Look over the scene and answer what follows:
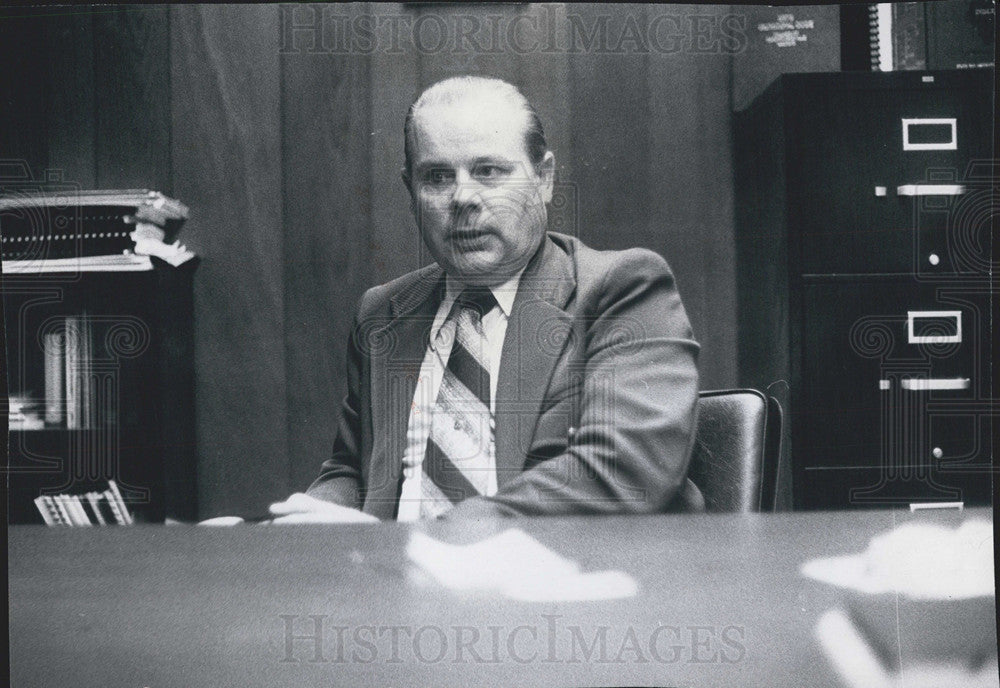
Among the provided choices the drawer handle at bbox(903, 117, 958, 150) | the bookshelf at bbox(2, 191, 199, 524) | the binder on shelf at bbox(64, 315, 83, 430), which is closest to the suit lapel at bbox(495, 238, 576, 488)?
→ the bookshelf at bbox(2, 191, 199, 524)

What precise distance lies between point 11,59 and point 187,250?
1.93 ft

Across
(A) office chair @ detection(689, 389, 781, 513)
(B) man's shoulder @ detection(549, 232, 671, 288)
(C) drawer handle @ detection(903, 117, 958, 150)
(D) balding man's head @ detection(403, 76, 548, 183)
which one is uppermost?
(D) balding man's head @ detection(403, 76, 548, 183)

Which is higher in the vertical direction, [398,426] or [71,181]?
[71,181]

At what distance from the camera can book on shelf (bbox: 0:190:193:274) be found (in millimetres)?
2080

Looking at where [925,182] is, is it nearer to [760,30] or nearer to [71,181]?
[760,30]

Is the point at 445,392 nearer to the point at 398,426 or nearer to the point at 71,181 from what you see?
the point at 398,426

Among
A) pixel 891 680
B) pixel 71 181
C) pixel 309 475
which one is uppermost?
pixel 71 181

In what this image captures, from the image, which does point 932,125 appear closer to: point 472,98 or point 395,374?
point 472,98

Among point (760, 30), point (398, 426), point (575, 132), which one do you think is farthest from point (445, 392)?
point (760, 30)

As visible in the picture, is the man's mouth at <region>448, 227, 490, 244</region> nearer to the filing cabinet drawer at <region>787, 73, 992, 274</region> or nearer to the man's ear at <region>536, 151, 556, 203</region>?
the man's ear at <region>536, 151, 556, 203</region>

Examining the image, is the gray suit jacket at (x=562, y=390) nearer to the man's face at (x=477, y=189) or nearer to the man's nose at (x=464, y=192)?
the man's face at (x=477, y=189)

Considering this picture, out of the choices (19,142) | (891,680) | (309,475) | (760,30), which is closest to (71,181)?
(19,142)

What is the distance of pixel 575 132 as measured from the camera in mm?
2078

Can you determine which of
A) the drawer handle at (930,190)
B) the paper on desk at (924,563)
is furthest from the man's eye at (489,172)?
the paper on desk at (924,563)
